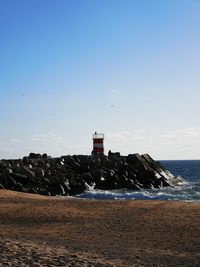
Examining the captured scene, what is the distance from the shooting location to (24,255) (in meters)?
9.92

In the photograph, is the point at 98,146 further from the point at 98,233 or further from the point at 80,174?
the point at 98,233

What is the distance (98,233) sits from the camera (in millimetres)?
14359

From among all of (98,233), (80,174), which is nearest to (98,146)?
(80,174)

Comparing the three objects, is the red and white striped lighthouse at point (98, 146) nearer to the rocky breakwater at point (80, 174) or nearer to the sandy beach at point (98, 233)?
the rocky breakwater at point (80, 174)

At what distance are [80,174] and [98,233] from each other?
26.8m

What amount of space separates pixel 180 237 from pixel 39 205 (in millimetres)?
8232

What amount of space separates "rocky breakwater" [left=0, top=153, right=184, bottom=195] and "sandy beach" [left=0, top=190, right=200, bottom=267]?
11.1 meters

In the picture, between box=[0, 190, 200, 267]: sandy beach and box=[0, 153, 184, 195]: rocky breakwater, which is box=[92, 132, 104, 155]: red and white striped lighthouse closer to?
box=[0, 153, 184, 195]: rocky breakwater

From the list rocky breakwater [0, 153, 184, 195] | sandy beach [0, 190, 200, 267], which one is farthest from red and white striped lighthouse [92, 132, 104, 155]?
sandy beach [0, 190, 200, 267]

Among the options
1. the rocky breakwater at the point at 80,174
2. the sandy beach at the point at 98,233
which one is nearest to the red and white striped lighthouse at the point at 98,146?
the rocky breakwater at the point at 80,174

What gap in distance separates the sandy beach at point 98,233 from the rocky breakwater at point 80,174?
1115cm

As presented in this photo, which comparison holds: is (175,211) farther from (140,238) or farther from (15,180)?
(15,180)

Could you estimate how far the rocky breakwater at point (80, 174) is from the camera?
110 feet

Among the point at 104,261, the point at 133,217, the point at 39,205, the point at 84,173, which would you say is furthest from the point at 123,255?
the point at 84,173
